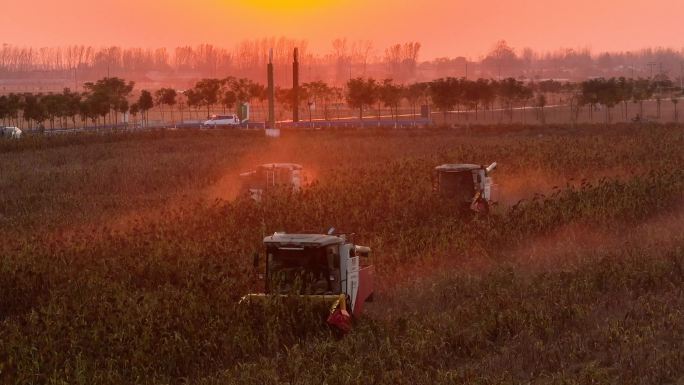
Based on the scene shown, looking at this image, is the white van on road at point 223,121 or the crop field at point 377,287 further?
the white van on road at point 223,121

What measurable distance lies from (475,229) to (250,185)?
30.9 feet

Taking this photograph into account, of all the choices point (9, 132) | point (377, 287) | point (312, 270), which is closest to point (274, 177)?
point (377, 287)

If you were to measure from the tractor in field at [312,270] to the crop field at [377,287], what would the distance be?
1.21ft

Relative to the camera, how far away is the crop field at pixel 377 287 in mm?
12062

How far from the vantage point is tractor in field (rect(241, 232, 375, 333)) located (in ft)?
46.6

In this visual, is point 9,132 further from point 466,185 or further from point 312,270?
point 312,270

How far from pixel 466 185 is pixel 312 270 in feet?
39.7

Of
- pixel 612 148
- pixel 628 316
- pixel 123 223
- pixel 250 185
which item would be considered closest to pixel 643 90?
pixel 612 148

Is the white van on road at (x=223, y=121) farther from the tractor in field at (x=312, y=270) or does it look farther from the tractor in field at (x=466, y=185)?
the tractor in field at (x=312, y=270)

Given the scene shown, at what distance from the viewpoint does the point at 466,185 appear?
25938 mm

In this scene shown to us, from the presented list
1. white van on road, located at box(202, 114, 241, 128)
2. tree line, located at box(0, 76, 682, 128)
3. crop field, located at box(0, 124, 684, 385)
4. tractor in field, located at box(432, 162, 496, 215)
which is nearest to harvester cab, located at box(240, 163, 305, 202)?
crop field, located at box(0, 124, 684, 385)

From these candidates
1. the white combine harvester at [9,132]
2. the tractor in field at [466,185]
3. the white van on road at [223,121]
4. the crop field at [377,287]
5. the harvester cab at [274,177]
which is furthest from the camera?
the white van on road at [223,121]

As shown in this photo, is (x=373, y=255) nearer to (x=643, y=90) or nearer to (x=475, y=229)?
(x=475, y=229)

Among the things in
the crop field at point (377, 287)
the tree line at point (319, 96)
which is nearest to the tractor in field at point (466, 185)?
the crop field at point (377, 287)
